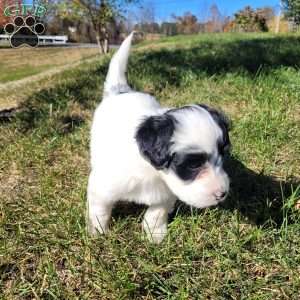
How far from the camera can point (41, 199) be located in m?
3.16

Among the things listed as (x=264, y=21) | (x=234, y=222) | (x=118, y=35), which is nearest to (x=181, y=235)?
(x=234, y=222)

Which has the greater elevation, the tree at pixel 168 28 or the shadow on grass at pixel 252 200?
the shadow on grass at pixel 252 200

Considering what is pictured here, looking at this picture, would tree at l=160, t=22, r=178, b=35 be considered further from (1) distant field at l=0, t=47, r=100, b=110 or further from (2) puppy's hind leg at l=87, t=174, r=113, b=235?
(2) puppy's hind leg at l=87, t=174, r=113, b=235

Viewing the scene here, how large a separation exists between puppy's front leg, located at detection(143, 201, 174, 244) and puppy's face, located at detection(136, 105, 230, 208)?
46cm

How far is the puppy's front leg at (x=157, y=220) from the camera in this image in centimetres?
279

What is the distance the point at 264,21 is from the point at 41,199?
38589 millimetres

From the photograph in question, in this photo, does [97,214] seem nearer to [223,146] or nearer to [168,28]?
[223,146]

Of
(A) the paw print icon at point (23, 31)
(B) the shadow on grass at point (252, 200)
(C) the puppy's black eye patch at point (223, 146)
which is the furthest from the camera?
(A) the paw print icon at point (23, 31)

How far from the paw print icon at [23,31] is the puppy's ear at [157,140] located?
3.20 m

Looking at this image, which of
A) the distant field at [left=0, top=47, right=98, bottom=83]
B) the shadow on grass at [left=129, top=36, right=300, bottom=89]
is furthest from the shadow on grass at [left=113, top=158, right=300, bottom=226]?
the distant field at [left=0, top=47, right=98, bottom=83]

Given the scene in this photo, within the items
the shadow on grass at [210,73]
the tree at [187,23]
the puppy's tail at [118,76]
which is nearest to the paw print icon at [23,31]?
the shadow on grass at [210,73]

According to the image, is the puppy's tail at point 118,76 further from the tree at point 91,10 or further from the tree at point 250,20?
the tree at point 250,20

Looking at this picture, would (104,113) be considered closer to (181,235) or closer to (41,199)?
(41,199)

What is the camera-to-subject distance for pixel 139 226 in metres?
2.93
